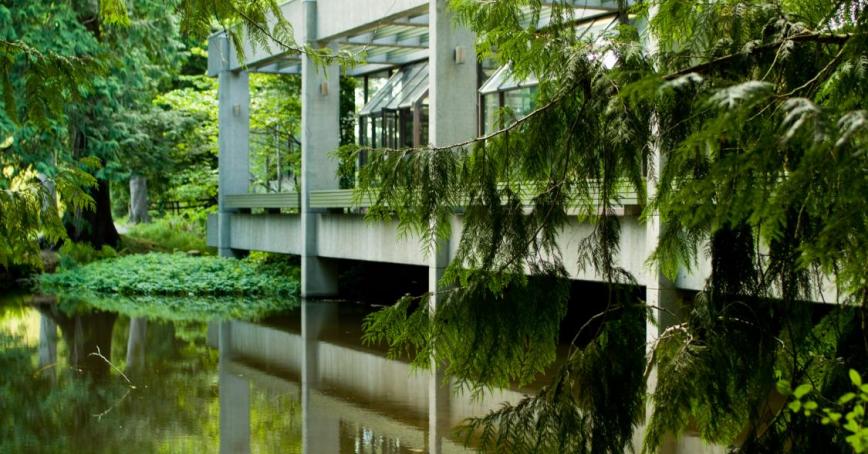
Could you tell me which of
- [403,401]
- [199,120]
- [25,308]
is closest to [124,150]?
[199,120]

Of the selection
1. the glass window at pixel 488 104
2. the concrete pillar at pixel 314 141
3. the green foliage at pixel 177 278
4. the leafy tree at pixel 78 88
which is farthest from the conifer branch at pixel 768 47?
the green foliage at pixel 177 278

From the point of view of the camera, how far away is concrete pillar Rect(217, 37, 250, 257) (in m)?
27.1

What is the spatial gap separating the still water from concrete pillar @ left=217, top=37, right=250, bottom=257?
8400mm

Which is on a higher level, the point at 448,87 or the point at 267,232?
the point at 448,87

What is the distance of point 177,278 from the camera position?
2552 centimetres

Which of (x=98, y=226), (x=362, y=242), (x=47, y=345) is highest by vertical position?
(x=98, y=226)

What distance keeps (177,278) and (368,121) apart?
596 centimetres

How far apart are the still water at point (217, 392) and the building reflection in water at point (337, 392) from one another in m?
0.02

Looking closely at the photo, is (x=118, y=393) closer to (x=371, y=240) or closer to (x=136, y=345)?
(x=136, y=345)

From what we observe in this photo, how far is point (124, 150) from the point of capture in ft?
92.2

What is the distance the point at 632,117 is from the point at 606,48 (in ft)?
1.12

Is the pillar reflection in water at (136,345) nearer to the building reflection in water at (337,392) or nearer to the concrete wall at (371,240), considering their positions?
the building reflection in water at (337,392)

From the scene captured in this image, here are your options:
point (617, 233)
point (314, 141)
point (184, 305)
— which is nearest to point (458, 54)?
point (314, 141)

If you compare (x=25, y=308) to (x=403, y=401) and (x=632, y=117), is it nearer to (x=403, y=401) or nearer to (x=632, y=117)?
(x=403, y=401)
